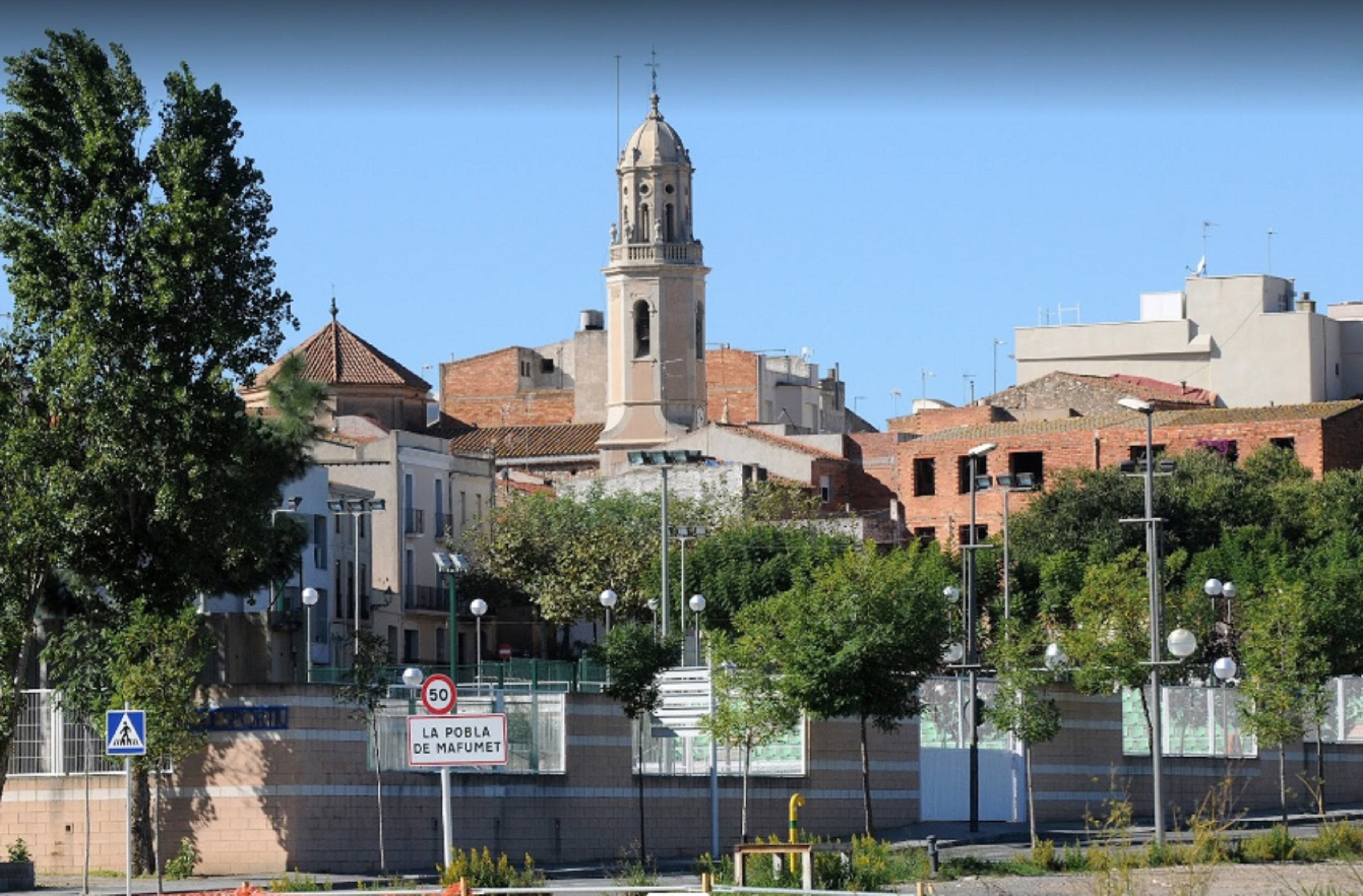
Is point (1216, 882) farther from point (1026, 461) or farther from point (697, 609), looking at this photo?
point (1026, 461)

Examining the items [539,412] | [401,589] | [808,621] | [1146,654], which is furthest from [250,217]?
[539,412]

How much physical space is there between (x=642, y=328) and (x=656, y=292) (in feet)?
5.77

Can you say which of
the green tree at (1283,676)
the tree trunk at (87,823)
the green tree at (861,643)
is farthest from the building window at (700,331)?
the tree trunk at (87,823)

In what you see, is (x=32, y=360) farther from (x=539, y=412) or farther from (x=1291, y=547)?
(x=539, y=412)

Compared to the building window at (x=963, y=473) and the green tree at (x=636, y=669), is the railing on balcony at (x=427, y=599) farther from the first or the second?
the green tree at (x=636, y=669)

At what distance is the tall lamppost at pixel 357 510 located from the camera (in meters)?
61.4

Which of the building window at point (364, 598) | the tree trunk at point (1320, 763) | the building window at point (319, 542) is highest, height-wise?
the building window at point (319, 542)

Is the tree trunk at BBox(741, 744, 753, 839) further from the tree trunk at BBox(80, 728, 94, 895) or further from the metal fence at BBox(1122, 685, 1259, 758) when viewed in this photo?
the metal fence at BBox(1122, 685, 1259, 758)

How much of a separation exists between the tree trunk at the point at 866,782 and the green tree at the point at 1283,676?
8.74m

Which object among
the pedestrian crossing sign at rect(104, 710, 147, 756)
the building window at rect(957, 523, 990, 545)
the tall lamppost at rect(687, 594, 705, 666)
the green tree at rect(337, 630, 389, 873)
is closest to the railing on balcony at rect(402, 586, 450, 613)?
the building window at rect(957, 523, 990, 545)

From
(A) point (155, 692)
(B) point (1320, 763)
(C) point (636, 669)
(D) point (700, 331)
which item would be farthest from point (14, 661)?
(D) point (700, 331)

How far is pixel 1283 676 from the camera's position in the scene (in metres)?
48.2

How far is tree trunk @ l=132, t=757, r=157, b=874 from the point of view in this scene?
35.8m

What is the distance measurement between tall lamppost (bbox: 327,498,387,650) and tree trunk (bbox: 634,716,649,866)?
19573 millimetres
